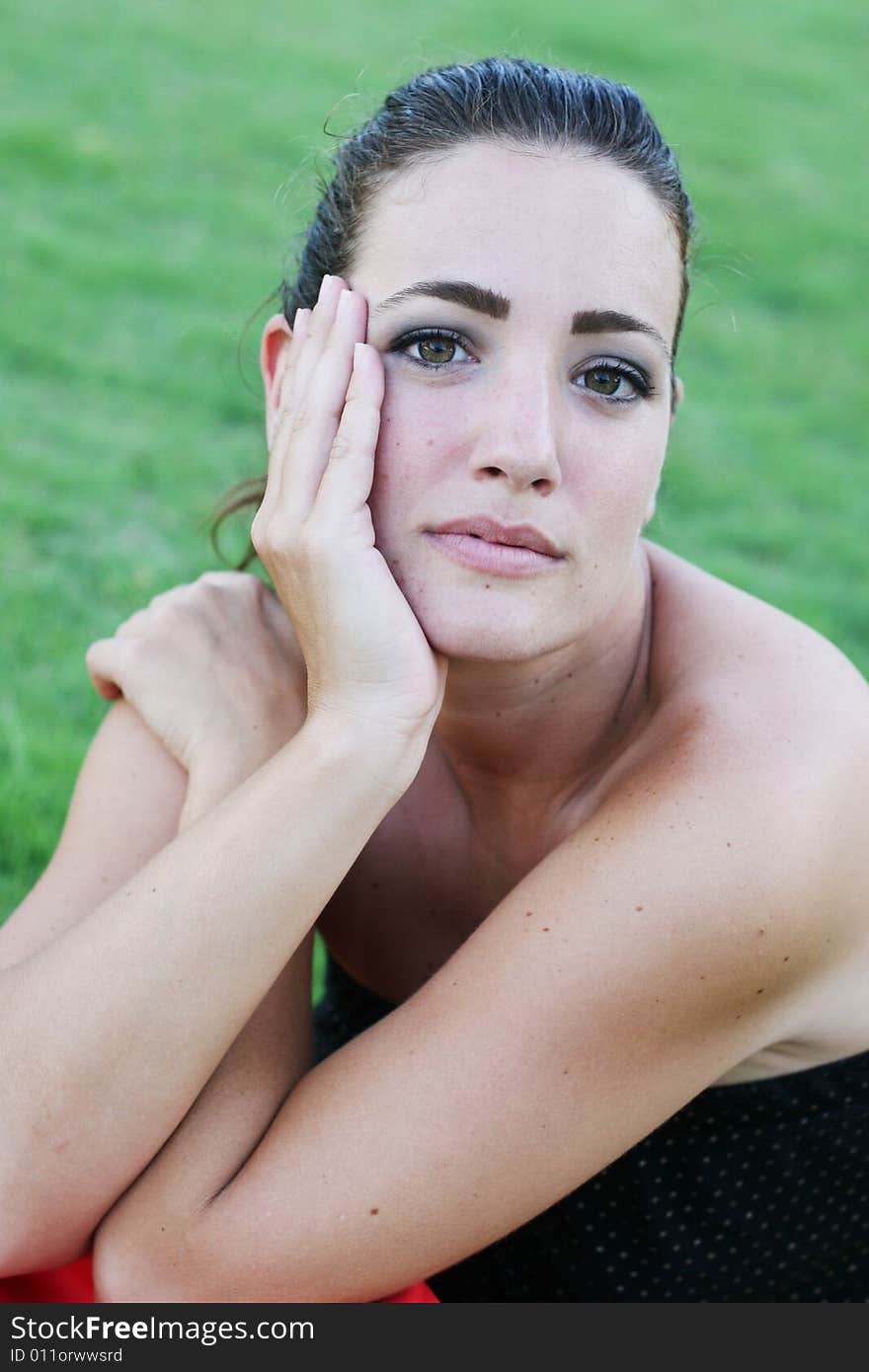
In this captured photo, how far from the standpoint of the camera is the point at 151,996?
7.83ft

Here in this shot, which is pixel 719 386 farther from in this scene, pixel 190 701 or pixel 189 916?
pixel 189 916

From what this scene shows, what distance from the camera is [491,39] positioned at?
431 inches

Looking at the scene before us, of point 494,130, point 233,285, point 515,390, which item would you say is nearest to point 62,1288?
point 515,390

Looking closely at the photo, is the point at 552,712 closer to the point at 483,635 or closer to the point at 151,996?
the point at 483,635

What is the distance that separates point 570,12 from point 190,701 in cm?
1052

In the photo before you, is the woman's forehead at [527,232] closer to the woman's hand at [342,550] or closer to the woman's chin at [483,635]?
the woman's hand at [342,550]

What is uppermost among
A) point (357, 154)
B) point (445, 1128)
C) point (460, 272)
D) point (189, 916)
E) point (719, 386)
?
point (719, 386)

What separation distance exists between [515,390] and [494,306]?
0.14 meters

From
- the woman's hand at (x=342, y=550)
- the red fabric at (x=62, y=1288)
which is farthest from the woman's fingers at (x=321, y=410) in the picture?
the red fabric at (x=62, y=1288)

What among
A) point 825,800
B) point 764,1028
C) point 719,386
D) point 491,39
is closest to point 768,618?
point 825,800

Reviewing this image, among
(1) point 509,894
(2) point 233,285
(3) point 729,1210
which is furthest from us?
(2) point 233,285

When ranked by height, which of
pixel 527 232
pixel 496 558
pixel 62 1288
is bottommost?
pixel 62 1288

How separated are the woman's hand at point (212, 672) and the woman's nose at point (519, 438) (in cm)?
75

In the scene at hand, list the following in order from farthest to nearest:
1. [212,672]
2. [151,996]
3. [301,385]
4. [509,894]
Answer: [212,672], [301,385], [509,894], [151,996]
